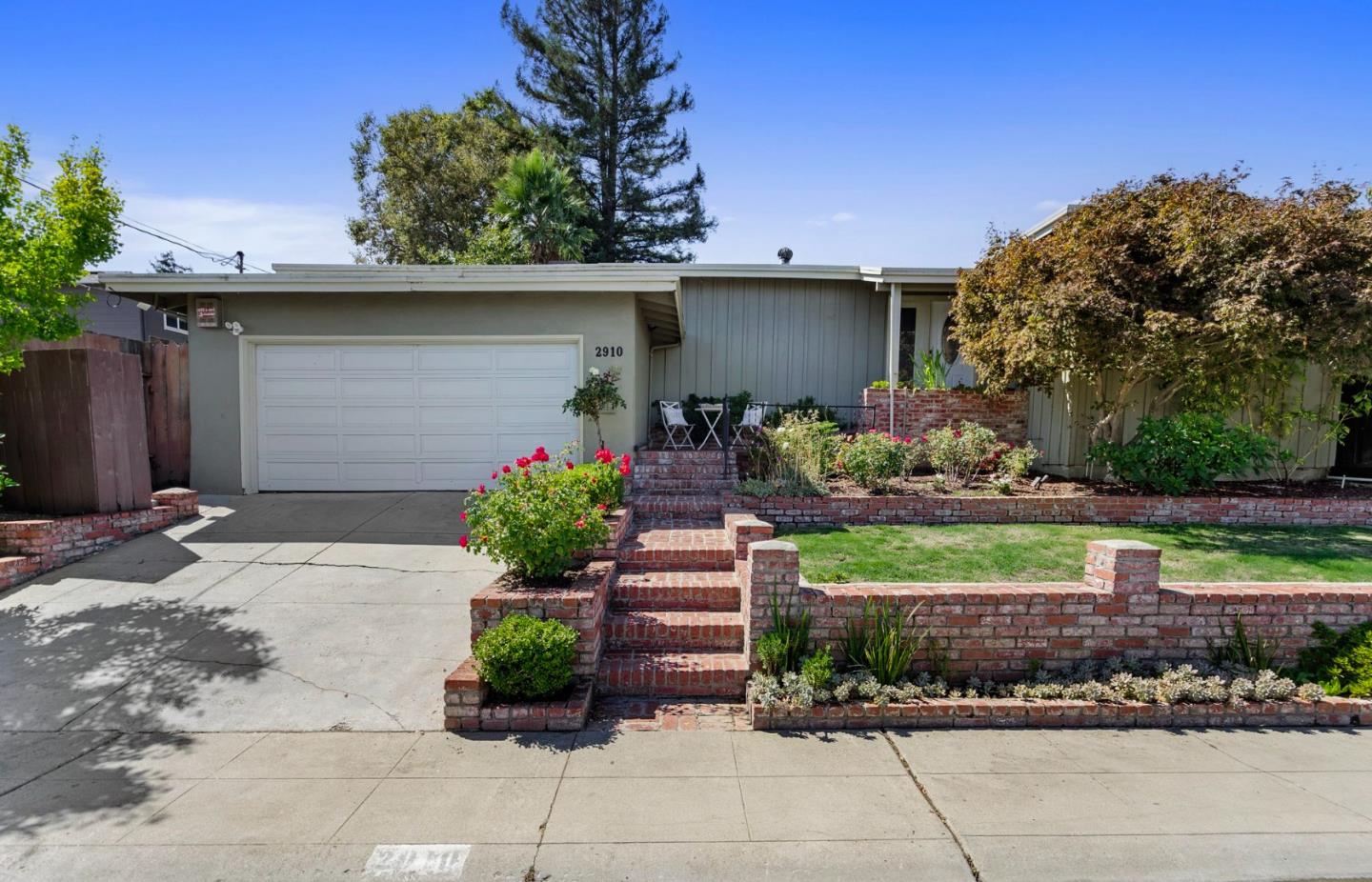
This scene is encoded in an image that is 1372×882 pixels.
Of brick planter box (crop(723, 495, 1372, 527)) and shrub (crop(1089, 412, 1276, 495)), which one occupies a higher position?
shrub (crop(1089, 412, 1276, 495))

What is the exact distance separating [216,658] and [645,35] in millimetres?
20523

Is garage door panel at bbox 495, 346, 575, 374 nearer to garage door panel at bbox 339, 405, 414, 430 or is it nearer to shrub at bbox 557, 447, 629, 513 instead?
garage door panel at bbox 339, 405, 414, 430

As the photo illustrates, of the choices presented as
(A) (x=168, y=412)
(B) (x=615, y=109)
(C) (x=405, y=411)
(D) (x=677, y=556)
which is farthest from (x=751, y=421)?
(B) (x=615, y=109)

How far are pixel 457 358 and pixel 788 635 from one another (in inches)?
243

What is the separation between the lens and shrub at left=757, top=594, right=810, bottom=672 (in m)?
3.93

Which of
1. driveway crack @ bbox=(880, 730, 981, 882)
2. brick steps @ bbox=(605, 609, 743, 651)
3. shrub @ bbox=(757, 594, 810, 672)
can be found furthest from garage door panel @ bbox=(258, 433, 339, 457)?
driveway crack @ bbox=(880, 730, 981, 882)

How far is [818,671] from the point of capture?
3791 mm

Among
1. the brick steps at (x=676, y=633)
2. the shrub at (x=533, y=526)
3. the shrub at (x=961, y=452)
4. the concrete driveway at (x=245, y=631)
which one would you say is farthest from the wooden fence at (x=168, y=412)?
the shrub at (x=961, y=452)

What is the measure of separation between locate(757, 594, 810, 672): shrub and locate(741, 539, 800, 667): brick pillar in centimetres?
4

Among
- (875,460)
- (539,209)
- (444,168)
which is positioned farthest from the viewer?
(444,168)

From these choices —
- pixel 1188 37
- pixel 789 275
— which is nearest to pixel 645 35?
pixel 789 275

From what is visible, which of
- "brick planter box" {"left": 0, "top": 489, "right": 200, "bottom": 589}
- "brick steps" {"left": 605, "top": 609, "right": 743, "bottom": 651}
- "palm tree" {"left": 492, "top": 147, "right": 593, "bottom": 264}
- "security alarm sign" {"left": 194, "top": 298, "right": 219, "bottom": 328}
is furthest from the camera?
"palm tree" {"left": 492, "top": 147, "right": 593, "bottom": 264}

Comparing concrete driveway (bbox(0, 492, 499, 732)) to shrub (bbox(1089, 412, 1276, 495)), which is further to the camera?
shrub (bbox(1089, 412, 1276, 495))

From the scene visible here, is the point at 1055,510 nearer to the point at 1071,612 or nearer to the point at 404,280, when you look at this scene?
the point at 1071,612
